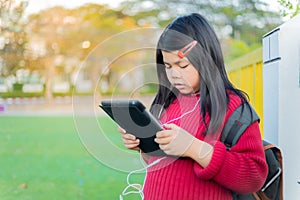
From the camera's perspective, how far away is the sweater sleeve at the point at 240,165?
3.22 feet

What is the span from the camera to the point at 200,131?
104 centimetres

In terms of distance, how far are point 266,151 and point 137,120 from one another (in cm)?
34

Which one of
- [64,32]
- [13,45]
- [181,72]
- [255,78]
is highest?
[181,72]

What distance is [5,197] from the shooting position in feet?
10.8

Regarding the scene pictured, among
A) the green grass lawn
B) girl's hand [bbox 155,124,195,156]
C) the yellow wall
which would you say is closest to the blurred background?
the green grass lawn

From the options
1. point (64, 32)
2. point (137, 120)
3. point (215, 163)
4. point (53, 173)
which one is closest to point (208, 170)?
point (215, 163)

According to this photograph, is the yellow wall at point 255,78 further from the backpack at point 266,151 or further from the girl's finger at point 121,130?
the girl's finger at point 121,130

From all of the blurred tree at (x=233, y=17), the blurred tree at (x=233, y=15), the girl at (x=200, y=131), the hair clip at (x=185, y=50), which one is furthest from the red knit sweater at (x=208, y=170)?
the blurred tree at (x=233, y=15)

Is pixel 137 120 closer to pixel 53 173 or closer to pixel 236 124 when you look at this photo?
pixel 236 124

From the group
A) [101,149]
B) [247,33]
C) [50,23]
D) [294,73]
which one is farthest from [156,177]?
[50,23]

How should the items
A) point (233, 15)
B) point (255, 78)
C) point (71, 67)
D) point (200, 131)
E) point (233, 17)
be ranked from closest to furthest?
point (200, 131) → point (255, 78) → point (233, 17) → point (233, 15) → point (71, 67)

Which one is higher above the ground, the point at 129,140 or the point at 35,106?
the point at 129,140

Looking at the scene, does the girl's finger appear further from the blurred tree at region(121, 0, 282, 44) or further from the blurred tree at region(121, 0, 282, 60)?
the blurred tree at region(121, 0, 282, 44)

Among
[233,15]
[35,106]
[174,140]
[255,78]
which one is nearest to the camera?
[174,140]
